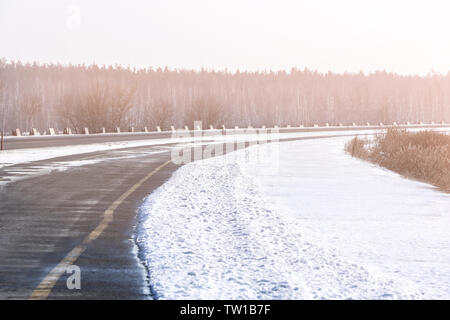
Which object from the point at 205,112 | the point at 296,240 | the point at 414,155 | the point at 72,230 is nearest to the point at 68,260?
the point at 72,230

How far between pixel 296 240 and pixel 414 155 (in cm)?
2004

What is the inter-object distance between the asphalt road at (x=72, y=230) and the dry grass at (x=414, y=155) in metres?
9.60

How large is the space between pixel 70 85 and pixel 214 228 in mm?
171386

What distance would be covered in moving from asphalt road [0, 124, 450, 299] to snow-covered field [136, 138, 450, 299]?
327mm

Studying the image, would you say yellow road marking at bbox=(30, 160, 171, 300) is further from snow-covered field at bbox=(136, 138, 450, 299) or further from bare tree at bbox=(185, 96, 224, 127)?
bare tree at bbox=(185, 96, 224, 127)

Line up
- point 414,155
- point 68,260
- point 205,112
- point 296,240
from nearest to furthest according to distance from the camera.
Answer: point 68,260
point 296,240
point 414,155
point 205,112

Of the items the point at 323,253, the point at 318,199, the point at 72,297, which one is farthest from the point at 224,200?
the point at 72,297

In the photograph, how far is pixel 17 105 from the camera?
138000 mm

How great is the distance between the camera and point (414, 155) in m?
27.4

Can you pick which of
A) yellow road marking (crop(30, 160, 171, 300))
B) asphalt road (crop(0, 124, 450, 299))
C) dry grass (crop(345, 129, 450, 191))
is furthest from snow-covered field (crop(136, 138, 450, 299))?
dry grass (crop(345, 129, 450, 191))

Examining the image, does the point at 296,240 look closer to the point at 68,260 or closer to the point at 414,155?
the point at 68,260
